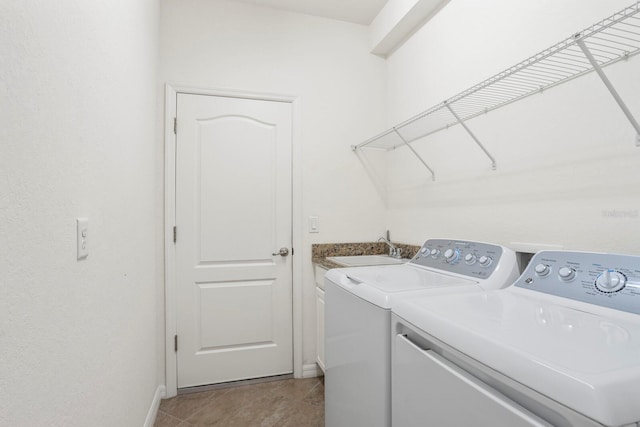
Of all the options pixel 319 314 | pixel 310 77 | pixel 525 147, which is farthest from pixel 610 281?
pixel 310 77

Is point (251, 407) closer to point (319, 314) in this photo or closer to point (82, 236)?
point (319, 314)

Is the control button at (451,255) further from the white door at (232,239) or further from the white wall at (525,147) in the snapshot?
the white door at (232,239)

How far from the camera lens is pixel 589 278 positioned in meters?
0.96

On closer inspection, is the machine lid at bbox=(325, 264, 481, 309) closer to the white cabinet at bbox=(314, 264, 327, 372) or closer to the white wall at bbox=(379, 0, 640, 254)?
the white wall at bbox=(379, 0, 640, 254)

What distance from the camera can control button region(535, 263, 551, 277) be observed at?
108 cm

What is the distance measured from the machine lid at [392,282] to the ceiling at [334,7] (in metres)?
1.95

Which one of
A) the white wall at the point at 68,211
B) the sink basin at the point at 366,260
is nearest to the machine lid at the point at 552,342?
the white wall at the point at 68,211

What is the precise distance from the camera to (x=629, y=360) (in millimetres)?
587

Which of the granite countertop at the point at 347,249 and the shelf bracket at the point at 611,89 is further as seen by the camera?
the granite countertop at the point at 347,249

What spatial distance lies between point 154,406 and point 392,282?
170 centimetres

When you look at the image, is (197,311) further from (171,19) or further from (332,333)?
(171,19)

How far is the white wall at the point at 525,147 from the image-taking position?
3.73ft

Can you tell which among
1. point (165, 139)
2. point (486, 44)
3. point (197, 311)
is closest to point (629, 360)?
point (486, 44)

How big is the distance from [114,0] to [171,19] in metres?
1.20
